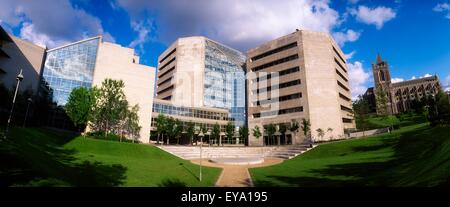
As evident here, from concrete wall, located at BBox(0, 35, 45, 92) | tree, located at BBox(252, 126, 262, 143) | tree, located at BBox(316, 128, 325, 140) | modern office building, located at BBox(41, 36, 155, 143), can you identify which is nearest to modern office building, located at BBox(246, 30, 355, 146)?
tree, located at BBox(316, 128, 325, 140)

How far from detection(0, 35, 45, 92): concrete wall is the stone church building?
152487 millimetres

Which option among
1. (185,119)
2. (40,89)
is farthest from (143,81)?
(40,89)

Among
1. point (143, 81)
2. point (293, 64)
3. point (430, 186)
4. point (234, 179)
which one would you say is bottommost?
point (234, 179)

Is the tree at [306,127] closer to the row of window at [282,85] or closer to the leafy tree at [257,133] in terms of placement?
the row of window at [282,85]

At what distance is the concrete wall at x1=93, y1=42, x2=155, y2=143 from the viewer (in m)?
60.5

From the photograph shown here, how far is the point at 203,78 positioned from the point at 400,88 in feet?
431

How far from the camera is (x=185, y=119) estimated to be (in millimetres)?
73938

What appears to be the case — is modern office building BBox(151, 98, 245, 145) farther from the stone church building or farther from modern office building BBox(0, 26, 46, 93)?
the stone church building

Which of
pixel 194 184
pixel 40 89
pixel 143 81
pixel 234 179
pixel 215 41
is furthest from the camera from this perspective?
pixel 215 41

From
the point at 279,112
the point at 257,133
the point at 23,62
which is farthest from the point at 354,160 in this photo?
the point at 23,62

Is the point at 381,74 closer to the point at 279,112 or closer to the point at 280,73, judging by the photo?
the point at 280,73

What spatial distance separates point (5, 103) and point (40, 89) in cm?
1273

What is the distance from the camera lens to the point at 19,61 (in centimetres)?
4991

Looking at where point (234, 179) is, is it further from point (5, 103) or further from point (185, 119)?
point (185, 119)
